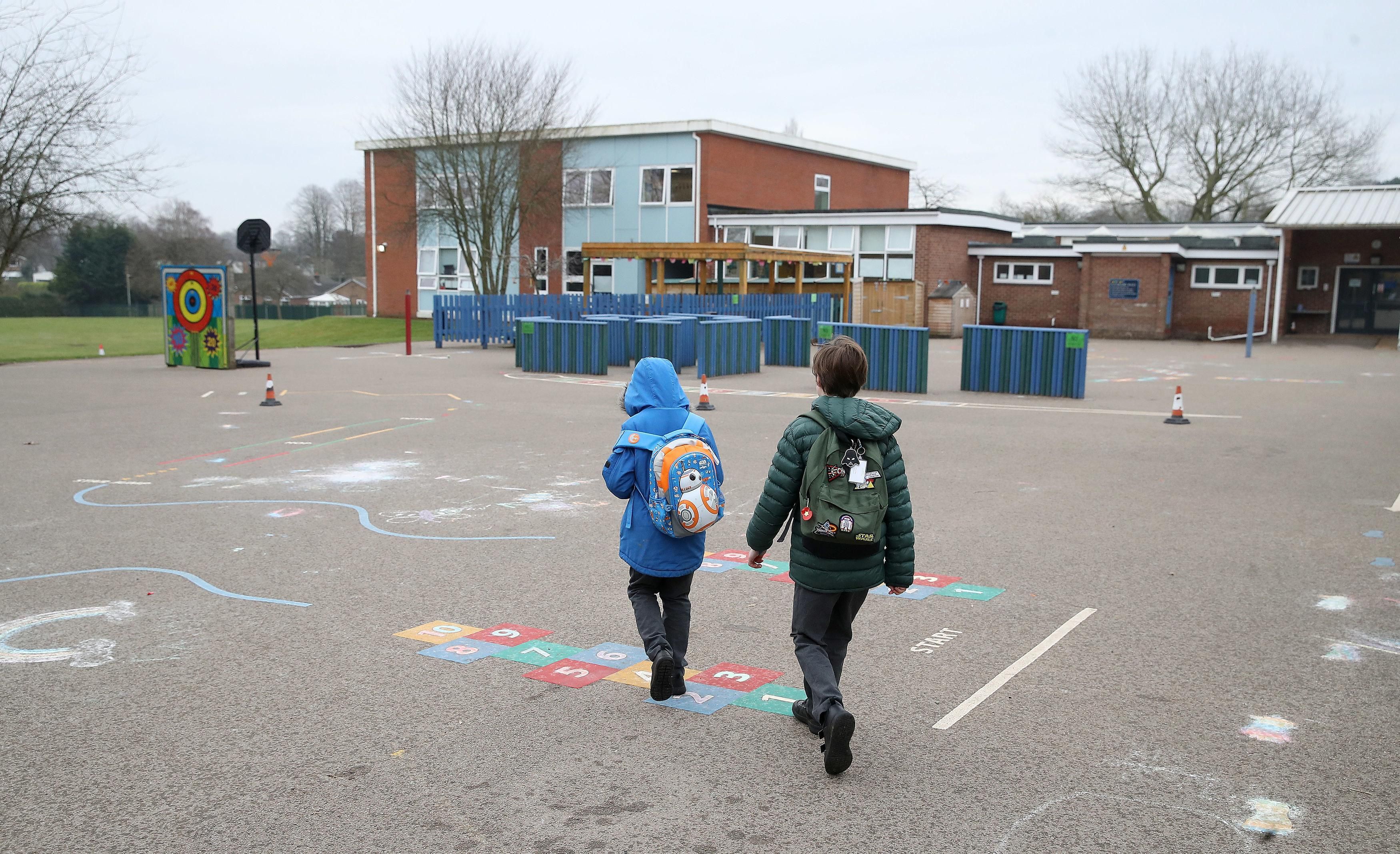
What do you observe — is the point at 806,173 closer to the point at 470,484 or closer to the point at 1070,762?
the point at 470,484

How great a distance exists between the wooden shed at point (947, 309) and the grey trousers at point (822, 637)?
35.1 meters

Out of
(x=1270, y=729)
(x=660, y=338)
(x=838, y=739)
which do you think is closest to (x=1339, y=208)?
(x=660, y=338)

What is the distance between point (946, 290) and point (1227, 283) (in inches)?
373

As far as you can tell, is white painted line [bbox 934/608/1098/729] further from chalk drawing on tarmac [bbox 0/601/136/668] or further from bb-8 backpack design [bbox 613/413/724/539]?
chalk drawing on tarmac [bbox 0/601/136/668]

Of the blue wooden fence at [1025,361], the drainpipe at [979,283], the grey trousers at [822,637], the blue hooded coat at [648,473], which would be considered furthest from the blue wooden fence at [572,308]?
the grey trousers at [822,637]

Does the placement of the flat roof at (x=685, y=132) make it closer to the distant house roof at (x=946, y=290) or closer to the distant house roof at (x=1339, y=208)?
the distant house roof at (x=946, y=290)

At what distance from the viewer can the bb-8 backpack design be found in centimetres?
477

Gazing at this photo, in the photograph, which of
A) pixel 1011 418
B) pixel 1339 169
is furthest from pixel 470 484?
pixel 1339 169

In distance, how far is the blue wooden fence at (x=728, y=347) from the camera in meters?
22.3

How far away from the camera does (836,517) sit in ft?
13.9

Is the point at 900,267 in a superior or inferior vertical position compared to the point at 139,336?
superior

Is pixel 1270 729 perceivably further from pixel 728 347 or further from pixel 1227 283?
pixel 1227 283

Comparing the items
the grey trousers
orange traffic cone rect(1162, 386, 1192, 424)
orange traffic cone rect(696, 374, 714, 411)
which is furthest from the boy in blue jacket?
orange traffic cone rect(1162, 386, 1192, 424)

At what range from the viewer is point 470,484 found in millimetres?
10492
